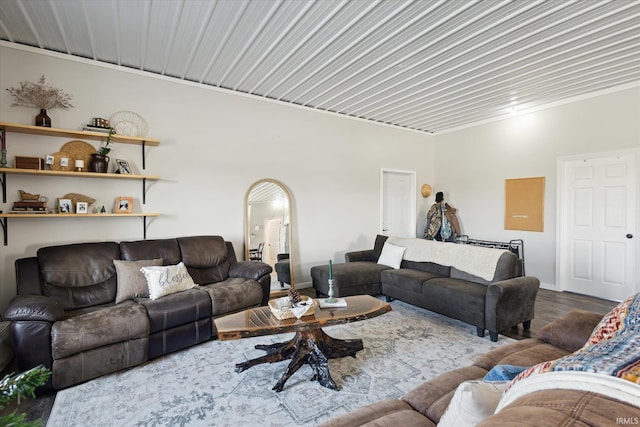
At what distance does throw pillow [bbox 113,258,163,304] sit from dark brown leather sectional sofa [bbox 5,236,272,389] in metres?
0.06

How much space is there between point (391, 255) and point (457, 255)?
96 cm

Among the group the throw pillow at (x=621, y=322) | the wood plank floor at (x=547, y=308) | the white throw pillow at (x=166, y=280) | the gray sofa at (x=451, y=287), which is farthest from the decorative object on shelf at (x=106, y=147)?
the throw pillow at (x=621, y=322)

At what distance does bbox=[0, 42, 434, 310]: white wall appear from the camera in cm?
326

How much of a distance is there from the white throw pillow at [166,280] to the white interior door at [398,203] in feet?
12.5

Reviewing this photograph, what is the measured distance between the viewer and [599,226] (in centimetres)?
445

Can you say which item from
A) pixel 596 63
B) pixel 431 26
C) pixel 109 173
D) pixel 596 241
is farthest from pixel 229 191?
pixel 596 241

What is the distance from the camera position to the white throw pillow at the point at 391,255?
456 cm

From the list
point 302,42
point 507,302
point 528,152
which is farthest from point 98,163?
point 528,152

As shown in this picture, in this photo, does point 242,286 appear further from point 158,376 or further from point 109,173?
point 109,173

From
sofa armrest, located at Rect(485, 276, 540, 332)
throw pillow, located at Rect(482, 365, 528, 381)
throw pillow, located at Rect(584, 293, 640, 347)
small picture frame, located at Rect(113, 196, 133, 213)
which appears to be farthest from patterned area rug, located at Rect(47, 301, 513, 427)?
small picture frame, located at Rect(113, 196, 133, 213)

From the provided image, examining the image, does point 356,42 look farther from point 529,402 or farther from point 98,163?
point 529,402

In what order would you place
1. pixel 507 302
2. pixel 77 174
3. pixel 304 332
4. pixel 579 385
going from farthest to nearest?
pixel 77 174
pixel 507 302
pixel 304 332
pixel 579 385

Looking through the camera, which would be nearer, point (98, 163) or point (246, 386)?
point (246, 386)

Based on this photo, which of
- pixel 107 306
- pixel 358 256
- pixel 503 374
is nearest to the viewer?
pixel 503 374
